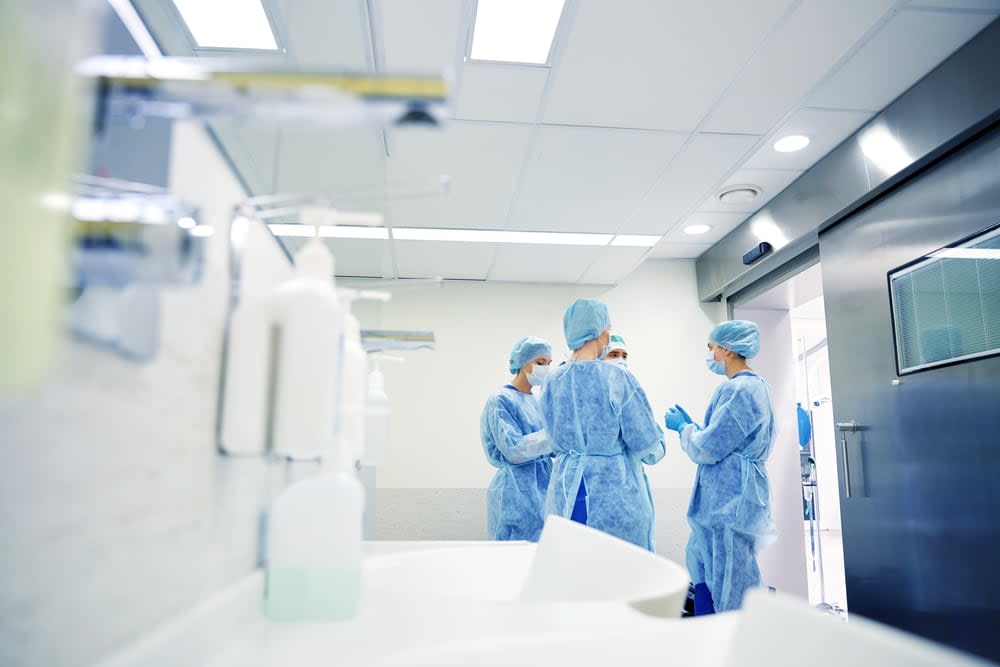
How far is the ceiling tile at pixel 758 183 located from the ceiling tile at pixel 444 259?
1292 mm

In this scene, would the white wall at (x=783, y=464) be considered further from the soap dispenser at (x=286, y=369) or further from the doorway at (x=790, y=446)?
the soap dispenser at (x=286, y=369)

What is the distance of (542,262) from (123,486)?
12.6 ft

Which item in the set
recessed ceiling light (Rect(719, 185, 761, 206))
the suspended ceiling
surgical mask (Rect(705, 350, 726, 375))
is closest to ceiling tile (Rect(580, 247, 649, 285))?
the suspended ceiling

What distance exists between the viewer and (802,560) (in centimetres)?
407

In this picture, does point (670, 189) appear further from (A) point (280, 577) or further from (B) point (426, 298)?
(A) point (280, 577)

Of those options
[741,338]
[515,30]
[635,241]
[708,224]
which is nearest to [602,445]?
[741,338]

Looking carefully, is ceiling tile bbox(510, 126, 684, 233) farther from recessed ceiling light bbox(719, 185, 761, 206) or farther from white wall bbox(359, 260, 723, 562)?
white wall bbox(359, 260, 723, 562)

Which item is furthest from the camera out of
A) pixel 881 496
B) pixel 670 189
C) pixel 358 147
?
pixel 670 189

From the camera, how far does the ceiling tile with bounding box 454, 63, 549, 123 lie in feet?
7.59

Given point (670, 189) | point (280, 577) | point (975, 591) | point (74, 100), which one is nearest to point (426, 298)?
point (670, 189)

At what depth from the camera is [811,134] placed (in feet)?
9.52

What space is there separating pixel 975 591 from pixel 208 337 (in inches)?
103

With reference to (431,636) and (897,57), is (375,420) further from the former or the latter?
(897,57)

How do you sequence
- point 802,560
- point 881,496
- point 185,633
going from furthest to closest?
point 802,560 < point 881,496 < point 185,633
